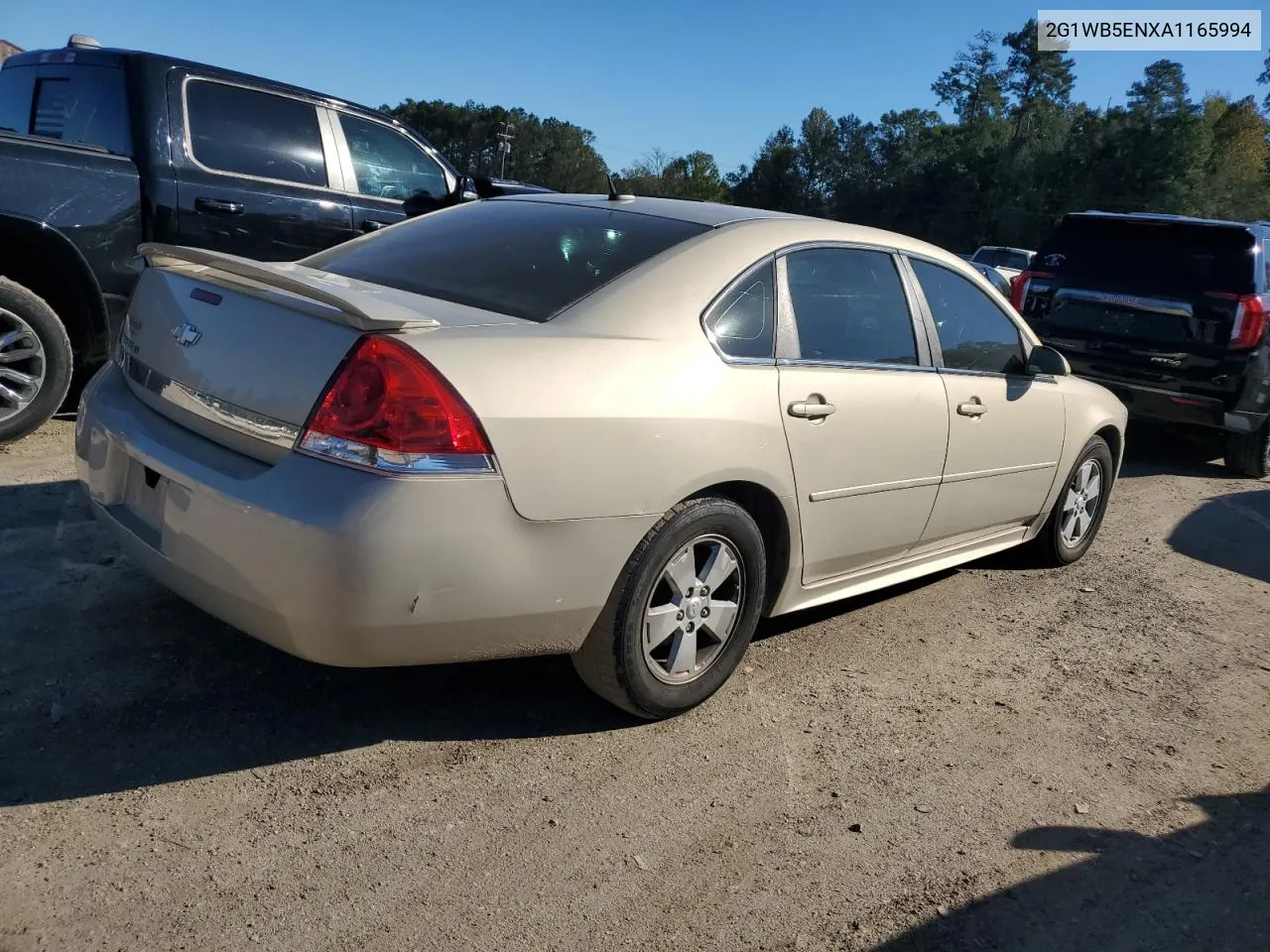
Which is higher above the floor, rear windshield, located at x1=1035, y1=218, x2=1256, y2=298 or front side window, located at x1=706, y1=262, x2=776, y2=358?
rear windshield, located at x1=1035, y1=218, x2=1256, y2=298

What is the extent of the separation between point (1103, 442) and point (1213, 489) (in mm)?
2843

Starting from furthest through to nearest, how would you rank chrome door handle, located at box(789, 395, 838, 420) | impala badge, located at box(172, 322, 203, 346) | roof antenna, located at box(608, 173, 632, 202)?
roof antenna, located at box(608, 173, 632, 202)
chrome door handle, located at box(789, 395, 838, 420)
impala badge, located at box(172, 322, 203, 346)

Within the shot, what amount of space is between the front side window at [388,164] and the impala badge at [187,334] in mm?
3829

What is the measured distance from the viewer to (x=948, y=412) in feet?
13.9

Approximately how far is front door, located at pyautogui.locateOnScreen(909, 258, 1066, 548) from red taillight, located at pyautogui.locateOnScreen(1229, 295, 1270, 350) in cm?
357

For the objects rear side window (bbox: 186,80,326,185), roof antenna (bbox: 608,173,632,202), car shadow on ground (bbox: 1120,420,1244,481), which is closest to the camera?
roof antenna (bbox: 608,173,632,202)

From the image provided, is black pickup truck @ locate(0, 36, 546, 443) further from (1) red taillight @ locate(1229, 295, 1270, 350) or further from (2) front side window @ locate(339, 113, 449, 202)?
(1) red taillight @ locate(1229, 295, 1270, 350)

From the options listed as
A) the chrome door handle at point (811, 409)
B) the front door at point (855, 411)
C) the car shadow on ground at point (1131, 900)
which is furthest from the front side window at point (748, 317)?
the car shadow on ground at point (1131, 900)

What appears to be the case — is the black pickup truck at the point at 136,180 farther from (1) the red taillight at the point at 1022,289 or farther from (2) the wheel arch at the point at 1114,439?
(1) the red taillight at the point at 1022,289

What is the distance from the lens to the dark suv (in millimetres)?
7859

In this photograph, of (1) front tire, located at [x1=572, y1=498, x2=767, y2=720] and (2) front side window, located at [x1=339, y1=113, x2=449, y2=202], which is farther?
(2) front side window, located at [x1=339, y1=113, x2=449, y2=202]

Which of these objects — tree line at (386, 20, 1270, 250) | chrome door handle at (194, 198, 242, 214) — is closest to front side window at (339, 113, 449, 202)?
chrome door handle at (194, 198, 242, 214)

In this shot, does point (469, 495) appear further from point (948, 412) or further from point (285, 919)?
point (948, 412)

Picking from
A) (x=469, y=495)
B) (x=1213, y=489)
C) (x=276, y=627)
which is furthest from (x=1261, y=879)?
(x=1213, y=489)
